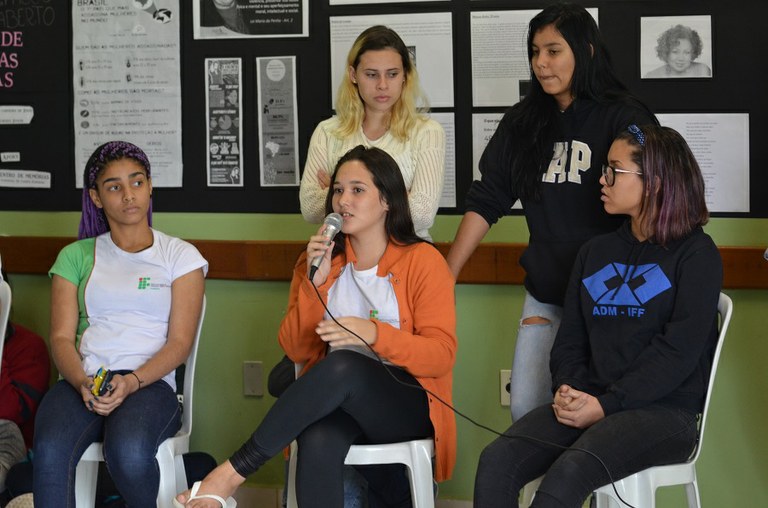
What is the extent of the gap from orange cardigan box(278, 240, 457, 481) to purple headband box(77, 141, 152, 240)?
2.19ft

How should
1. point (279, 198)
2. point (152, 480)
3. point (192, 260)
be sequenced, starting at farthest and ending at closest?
point (279, 198), point (192, 260), point (152, 480)

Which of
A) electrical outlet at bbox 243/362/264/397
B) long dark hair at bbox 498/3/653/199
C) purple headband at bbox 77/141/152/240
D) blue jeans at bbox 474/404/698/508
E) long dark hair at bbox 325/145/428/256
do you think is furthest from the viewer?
electrical outlet at bbox 243/362/264/397

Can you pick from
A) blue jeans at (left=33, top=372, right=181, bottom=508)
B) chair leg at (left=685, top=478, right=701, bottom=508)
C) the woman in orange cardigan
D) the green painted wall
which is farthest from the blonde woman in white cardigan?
chair leg at (left=685, top=478, right=701, bottom=508)

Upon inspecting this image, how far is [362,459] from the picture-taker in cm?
242

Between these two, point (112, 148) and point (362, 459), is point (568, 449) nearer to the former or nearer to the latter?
point (362, 459)

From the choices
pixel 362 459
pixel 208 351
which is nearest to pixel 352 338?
pixel 362 459

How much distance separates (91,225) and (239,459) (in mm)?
974

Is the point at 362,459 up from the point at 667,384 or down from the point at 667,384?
down

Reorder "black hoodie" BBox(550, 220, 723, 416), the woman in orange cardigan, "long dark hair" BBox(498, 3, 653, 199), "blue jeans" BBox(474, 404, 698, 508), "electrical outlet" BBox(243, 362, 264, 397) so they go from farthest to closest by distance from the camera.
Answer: "electrical outlet" BBox(243, 362, 264, 397) < "long dark hair" BBox(498, 3, 653, 199) < the woman in orange cardigan < "black hoodie" BBox(550, 220, 723, 416) < "blue jeans" BBox(474, 404, 698, 508)

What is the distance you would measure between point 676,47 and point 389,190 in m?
1.07

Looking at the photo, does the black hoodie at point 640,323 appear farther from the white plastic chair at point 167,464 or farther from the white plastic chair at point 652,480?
the white plastic chair at point 167,464

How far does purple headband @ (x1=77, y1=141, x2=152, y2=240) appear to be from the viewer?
2.88m

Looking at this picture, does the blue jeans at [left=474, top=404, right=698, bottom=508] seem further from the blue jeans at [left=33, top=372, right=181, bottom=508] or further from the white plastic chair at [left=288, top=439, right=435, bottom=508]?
the blue jeans at [left=33, top=372, right=181, bottom=508]

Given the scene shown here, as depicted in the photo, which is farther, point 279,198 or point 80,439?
A: point 279,198
